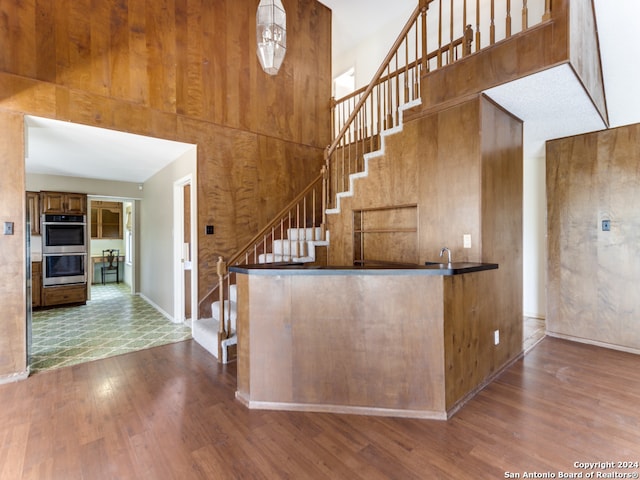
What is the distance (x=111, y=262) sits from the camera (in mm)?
8789

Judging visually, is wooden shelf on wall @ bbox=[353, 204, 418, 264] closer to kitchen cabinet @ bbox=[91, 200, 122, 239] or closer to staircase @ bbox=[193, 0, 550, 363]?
staircase @ bbox=[193, 0, 550, 363]

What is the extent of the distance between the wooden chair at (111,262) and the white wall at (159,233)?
2.71m

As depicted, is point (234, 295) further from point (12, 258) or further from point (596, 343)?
point (596, 343)

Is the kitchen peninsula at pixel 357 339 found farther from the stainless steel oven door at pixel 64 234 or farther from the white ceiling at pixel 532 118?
the stainless steel oven door at pixel 64 234

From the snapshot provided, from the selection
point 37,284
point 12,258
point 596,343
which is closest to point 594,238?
point 596,343

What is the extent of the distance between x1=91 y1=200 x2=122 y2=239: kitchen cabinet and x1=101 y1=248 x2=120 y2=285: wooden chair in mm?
446

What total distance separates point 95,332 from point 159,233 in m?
1.90

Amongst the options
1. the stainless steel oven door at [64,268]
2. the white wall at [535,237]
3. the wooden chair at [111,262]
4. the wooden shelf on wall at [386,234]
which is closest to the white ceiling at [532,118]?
the white wall at [535,237]

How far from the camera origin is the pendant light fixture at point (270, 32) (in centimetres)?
231

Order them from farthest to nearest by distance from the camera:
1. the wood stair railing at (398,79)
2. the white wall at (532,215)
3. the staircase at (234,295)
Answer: the white wall at (532,215) → the wood stair railing at (398,79) → the staircase at (234,295)

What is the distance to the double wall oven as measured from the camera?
566cm

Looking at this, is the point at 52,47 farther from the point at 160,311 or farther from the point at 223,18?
the point at 160,311

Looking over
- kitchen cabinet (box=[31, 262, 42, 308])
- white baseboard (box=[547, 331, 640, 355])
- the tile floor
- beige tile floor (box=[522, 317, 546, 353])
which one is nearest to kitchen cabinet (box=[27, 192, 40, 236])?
kitchen cabinet (box=[31, 262, 42, 308])

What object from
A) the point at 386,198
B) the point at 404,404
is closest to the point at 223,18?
the point at 386,198
